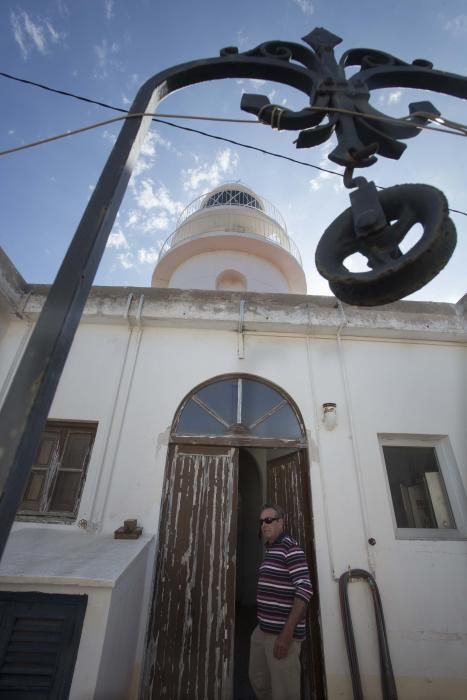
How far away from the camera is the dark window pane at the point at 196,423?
4.69 m

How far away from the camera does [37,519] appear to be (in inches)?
162

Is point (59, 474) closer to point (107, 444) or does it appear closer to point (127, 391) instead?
point (107, 444)

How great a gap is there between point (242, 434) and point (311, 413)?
1.02m

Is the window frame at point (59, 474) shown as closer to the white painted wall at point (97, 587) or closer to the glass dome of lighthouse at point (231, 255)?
the white painted wall at point (97, 587)

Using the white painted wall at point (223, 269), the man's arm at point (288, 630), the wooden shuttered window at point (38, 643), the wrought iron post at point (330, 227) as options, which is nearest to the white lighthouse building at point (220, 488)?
the wooden shuttered window at point (38, 643)

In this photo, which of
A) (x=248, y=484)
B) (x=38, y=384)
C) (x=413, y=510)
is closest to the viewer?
(x=38, y=384)

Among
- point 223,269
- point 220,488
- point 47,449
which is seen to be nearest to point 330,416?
point 220,488

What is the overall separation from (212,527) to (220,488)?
46 centimetres

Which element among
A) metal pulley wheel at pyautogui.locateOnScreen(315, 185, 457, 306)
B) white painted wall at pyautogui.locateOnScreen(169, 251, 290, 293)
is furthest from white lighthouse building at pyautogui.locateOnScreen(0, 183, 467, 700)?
white painted wall at pyautogui.locateOnScreen(169, 251, 290, 293)

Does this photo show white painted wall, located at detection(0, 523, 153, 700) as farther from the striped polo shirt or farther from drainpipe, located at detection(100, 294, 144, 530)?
the striped polo shirt

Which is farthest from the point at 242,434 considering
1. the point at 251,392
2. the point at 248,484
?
the point at 248,484

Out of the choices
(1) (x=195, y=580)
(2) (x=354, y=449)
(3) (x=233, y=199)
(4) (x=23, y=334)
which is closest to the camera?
(1) (x=195, y=580)

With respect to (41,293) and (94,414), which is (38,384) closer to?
(94,414)

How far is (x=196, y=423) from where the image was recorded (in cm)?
475
